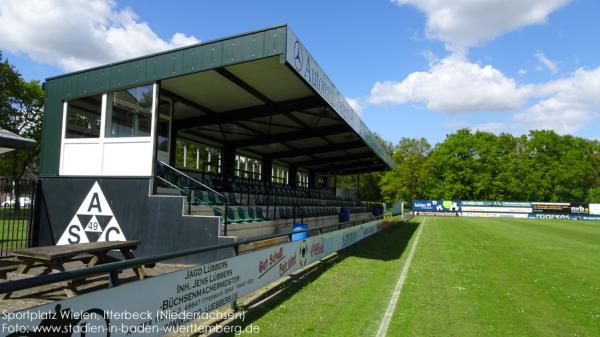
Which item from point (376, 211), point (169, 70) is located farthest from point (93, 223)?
point (376, 211)

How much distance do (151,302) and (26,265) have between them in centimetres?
315

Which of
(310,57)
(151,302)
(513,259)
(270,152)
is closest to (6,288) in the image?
(151,302)

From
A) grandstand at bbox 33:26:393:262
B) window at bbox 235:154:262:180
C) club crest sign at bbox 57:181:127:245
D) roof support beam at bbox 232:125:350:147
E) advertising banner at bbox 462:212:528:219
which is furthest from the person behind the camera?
advertising banner at bbox 462:212:528:219

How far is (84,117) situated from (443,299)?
10110 mm

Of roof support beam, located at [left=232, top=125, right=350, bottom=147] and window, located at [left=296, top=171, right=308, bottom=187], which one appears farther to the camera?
window, located at [left=296, top=171, right=308, bottom=187]

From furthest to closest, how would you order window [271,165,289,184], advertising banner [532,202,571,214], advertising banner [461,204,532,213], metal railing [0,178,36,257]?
advertising banner [461,204,532,213] → advertising banner [532,202,571,214] → window [271,165,289,184] → metal railing [0,178,36,257]

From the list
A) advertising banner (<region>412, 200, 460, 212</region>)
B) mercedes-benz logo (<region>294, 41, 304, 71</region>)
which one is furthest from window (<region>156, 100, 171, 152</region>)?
advertising banner (<region>412, 200, 460, 212</region>)

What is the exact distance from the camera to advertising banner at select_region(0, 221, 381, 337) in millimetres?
2826

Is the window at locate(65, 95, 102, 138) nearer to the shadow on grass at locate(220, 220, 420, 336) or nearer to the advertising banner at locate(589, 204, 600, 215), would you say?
the shadow on grass at locate(220, 220, 420, 336)

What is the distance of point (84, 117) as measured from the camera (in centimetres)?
1108

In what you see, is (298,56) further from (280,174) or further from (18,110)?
(18,110)

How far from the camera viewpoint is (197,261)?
911 cm

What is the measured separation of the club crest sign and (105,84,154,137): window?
60.9 inches

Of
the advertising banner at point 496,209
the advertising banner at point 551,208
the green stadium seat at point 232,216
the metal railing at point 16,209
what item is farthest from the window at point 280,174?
the advertising banner at point 551,208
